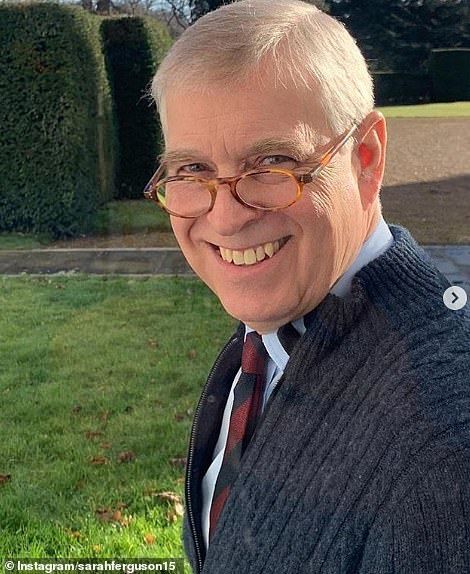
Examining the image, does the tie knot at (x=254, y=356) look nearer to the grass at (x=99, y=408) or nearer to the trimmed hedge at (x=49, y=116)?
the grass at (x=99, y=408)

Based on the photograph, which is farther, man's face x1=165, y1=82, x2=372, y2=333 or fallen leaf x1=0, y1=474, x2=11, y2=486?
fallen leaf x1=0, y1=474, x2=11, y2=486

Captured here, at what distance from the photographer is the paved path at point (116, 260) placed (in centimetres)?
703

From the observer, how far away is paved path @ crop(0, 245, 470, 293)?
7.03 metres

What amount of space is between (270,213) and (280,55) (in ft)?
0.71

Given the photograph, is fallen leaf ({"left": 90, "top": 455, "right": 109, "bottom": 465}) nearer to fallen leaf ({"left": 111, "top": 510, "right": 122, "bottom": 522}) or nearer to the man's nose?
fallen leaf ({"left": 111, "top": 510, "right": 122, "bottom": 522})

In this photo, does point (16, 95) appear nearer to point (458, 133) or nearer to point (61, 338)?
point (61, 338)

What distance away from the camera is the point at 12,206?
8.59m

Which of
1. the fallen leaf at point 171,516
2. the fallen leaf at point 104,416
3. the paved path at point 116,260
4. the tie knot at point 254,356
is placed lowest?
the paved path at point 116,260

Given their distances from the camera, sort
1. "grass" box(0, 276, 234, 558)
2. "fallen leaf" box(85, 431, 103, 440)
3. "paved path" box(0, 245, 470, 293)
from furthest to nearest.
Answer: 1. "paved path" box(0, 245, 470, 293)
2. "fallen leaf" box(85, 431, 103, 440)
3. "grass" box(0, 276, 234, 558)

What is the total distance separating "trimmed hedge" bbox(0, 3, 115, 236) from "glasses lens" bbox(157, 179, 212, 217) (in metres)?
7.21

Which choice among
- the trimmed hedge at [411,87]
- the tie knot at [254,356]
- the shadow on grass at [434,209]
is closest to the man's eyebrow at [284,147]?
the tie knot at [254,356]

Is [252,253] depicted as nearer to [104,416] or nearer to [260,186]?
[260,186]

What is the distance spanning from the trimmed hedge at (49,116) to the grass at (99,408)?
6.72 feet

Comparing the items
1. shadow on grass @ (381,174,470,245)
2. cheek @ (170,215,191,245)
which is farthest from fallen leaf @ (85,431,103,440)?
shadow on grass @ (381,174,470,245)
